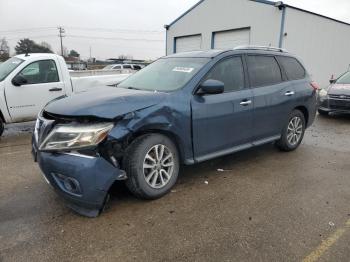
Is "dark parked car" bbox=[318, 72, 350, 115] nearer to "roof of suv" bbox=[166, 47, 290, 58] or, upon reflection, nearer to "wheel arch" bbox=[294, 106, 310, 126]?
"wheel arch" bbox=[294, 106, 310, 126]

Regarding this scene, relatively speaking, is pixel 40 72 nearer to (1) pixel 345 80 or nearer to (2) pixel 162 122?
(2) pixel 162 122

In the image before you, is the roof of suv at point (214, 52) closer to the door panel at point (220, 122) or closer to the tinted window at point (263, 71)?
the tinted window at point (263, 71)

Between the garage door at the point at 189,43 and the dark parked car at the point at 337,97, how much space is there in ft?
42.0

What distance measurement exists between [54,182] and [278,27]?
16340 millimetres

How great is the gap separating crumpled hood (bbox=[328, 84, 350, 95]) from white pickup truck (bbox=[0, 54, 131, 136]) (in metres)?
6.53

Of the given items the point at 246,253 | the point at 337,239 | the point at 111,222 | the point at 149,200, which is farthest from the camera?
the point at 149,200

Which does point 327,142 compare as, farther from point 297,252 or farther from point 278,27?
point 278,27

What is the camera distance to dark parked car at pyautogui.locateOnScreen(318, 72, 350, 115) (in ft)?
28.7

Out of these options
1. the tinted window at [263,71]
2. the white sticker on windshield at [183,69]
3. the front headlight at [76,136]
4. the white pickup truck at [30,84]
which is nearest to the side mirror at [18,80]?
the white pickup truck at [30,84]

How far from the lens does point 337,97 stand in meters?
8.91

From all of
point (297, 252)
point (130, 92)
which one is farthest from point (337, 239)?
point (130, 92)

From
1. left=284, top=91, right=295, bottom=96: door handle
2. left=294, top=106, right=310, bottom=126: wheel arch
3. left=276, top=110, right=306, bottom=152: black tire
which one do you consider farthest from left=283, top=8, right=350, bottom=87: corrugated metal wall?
left=284, top=91, right=295, bottom=96: door handle

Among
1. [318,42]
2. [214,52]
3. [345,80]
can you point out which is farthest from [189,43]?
[214,52]

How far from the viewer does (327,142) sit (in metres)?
Answer: 6.45
